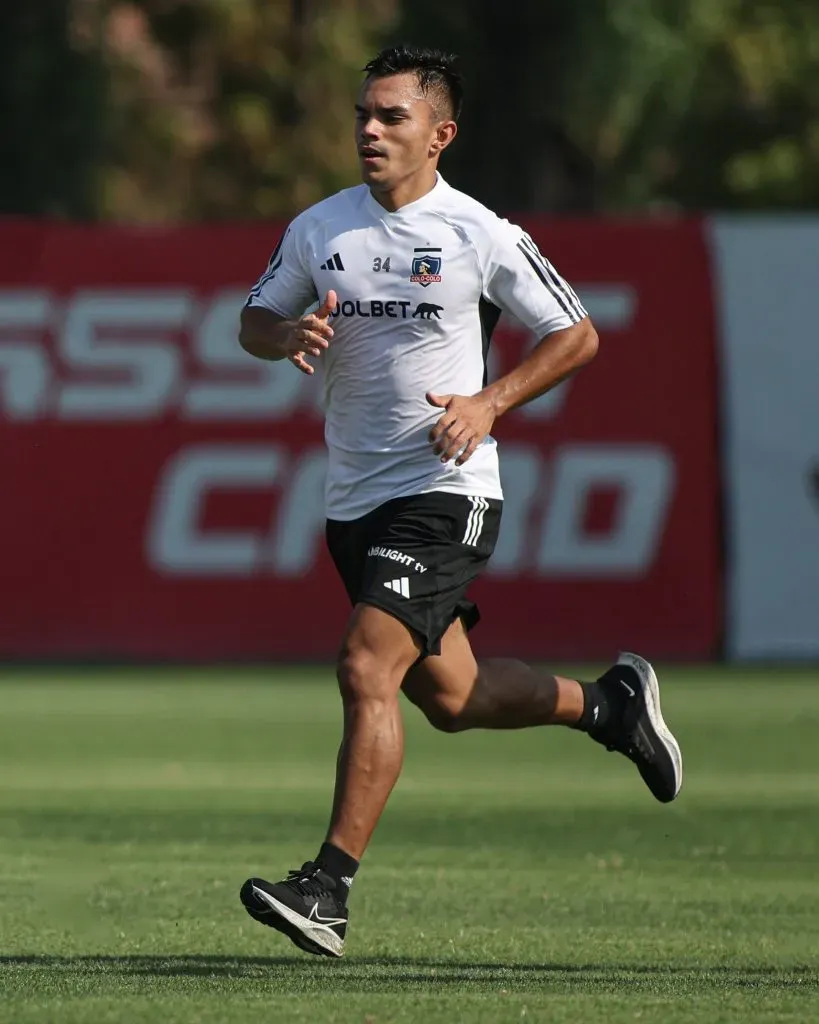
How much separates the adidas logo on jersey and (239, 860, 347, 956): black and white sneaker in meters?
1.69

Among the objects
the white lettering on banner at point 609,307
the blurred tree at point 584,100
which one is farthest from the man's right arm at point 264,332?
the blurred tree at point 584,100

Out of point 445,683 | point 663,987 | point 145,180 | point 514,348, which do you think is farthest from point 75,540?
point 145,180

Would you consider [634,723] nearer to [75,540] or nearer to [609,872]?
[609,872]

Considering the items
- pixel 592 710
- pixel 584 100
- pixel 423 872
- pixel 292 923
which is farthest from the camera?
pixel 584 100

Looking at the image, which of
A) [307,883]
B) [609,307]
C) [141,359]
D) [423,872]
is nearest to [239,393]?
[141,359]

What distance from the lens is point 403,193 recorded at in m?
7.30

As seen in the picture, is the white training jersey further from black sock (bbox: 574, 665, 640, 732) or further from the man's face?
black sock (bbox: 574, 665, 640, 732)

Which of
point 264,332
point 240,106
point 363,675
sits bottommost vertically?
point 363,675

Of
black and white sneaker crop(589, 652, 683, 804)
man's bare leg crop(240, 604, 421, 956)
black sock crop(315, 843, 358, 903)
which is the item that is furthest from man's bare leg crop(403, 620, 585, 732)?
black sock crop(315, 843, 358, 903)

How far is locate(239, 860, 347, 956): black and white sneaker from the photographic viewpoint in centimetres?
641

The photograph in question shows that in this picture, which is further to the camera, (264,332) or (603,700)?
(603,700)

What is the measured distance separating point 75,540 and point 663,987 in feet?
39.2

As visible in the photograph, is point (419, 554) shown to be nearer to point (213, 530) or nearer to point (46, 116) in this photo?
point (213, 530)

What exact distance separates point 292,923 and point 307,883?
16 cm
